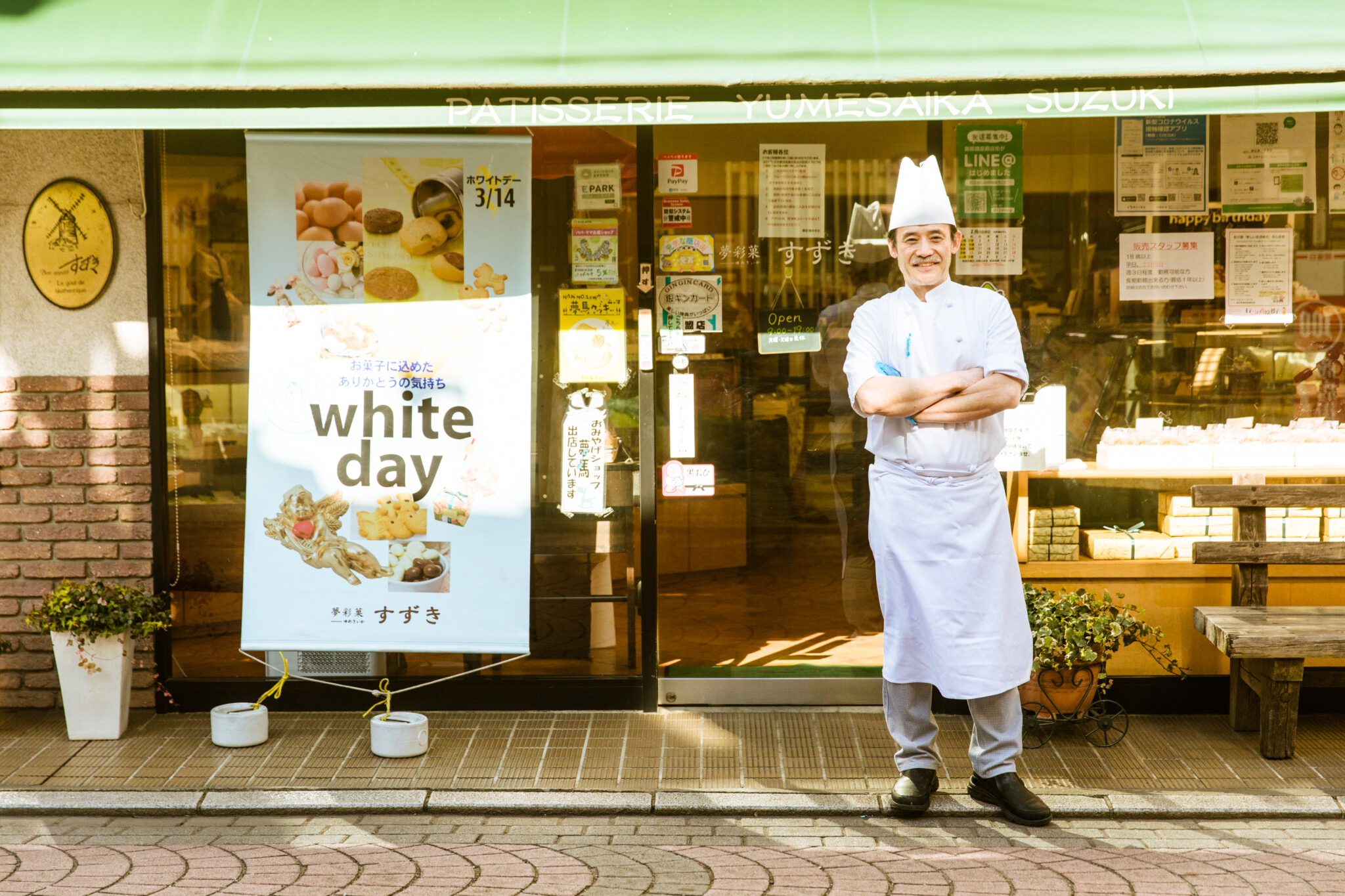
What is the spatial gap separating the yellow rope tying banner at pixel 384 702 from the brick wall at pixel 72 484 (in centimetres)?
110

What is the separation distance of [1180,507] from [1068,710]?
4.03ft

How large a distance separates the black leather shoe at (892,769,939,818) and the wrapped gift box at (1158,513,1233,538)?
2028 mm

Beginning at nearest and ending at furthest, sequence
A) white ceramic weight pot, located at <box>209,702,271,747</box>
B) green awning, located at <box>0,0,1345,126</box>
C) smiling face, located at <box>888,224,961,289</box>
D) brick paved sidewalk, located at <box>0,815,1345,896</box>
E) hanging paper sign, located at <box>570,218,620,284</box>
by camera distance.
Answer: brick paved sidewalk, located at <box>0,815,1345,896</box> < smiling face, located at <box>888,224,961,289</box> < green awning, located at <box>0,0,1345,126</box> < white ceramic weight pot, located at <box>209,702,271,747</box> < hanging paper sign, located at <box>570,218,620,284</box>

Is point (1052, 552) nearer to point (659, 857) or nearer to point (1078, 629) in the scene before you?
point (1078, 629)

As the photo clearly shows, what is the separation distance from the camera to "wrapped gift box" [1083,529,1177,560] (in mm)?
5656

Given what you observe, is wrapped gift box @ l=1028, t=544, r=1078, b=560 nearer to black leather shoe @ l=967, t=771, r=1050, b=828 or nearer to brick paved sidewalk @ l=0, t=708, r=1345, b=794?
brick paved sidewalk @ l=0, t=708, r=1345, b=794

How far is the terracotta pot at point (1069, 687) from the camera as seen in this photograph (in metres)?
5.15

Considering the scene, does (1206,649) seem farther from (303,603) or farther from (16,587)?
(16,587)

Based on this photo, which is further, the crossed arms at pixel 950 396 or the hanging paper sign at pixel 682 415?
the hanging paper sign at pixel 682 415

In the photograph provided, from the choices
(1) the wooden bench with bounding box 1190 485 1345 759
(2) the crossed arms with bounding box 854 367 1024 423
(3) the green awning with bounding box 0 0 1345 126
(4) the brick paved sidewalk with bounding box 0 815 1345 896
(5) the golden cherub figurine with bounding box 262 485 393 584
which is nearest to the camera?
(4) the brick paved sidewalk with bounding box 0 815 1345 896

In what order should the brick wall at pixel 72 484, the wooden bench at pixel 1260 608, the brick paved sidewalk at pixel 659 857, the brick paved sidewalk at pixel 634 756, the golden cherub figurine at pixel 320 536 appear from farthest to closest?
the brick wall at pixel 72 484 < the golden cherub figurine at pixel 320 536 < the wooden bench at pixel 1260 608 < the brick paved sidewalk at pixel 634 756 < the brick paved sidewalk at pixel 659 857

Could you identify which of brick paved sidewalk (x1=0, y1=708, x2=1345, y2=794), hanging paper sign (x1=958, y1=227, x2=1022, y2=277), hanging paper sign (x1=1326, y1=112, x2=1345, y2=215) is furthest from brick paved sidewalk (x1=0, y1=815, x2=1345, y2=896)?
hanging paper sign (x1=1326, y1=112, x2=1345, y2=215)

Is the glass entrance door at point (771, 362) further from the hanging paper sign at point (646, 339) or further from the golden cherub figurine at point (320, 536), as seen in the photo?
the golden cherub figurine at point (320, 536)

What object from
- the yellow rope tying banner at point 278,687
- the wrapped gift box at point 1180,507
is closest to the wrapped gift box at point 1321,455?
the wrapped gift box at point 1180,507
